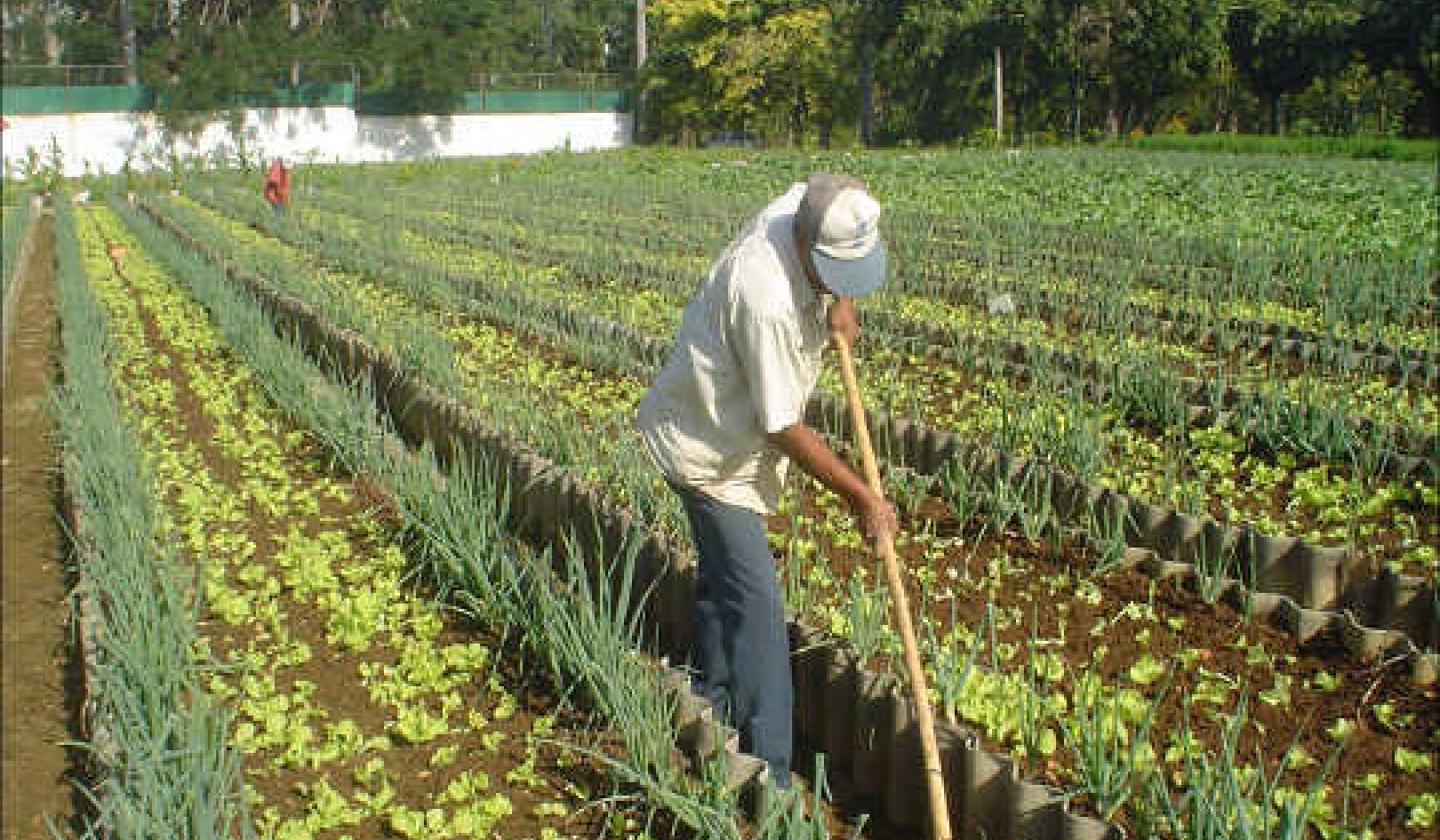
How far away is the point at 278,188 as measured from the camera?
48.2 ft

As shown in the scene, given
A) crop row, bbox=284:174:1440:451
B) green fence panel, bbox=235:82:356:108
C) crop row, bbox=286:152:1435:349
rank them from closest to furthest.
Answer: crop row, bbox=284:174:1440:451
crop row, bbox=286:152:1435:349
green fence panel, bbox=235:82:356:108

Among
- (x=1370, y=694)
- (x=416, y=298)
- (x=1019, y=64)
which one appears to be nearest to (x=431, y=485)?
(x=1370, y=694)

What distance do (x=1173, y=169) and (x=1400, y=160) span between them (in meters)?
7.56

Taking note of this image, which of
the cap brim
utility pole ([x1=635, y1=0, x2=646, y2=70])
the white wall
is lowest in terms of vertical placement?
the cap brim

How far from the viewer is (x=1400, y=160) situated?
20938 mm

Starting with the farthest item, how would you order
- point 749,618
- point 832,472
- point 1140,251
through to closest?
point 1140,251, point 749,618, point 832,472

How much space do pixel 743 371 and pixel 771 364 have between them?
18 centimetres

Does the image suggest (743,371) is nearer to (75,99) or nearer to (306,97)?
(75,99)

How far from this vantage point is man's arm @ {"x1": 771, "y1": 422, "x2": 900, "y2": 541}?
2.18m

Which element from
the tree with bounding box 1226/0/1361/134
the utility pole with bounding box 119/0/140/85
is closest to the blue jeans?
the tree with bounding box 1226/0/1361/134

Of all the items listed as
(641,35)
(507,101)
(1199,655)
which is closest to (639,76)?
(641,35)

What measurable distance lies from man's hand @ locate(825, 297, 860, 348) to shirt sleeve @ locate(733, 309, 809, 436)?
5.3 inches

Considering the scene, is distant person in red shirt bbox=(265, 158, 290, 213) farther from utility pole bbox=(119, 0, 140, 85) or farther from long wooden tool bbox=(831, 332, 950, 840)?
utility pole bbox=(119, 0, 140, 85)

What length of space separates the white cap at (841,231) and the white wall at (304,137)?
1054 inches
